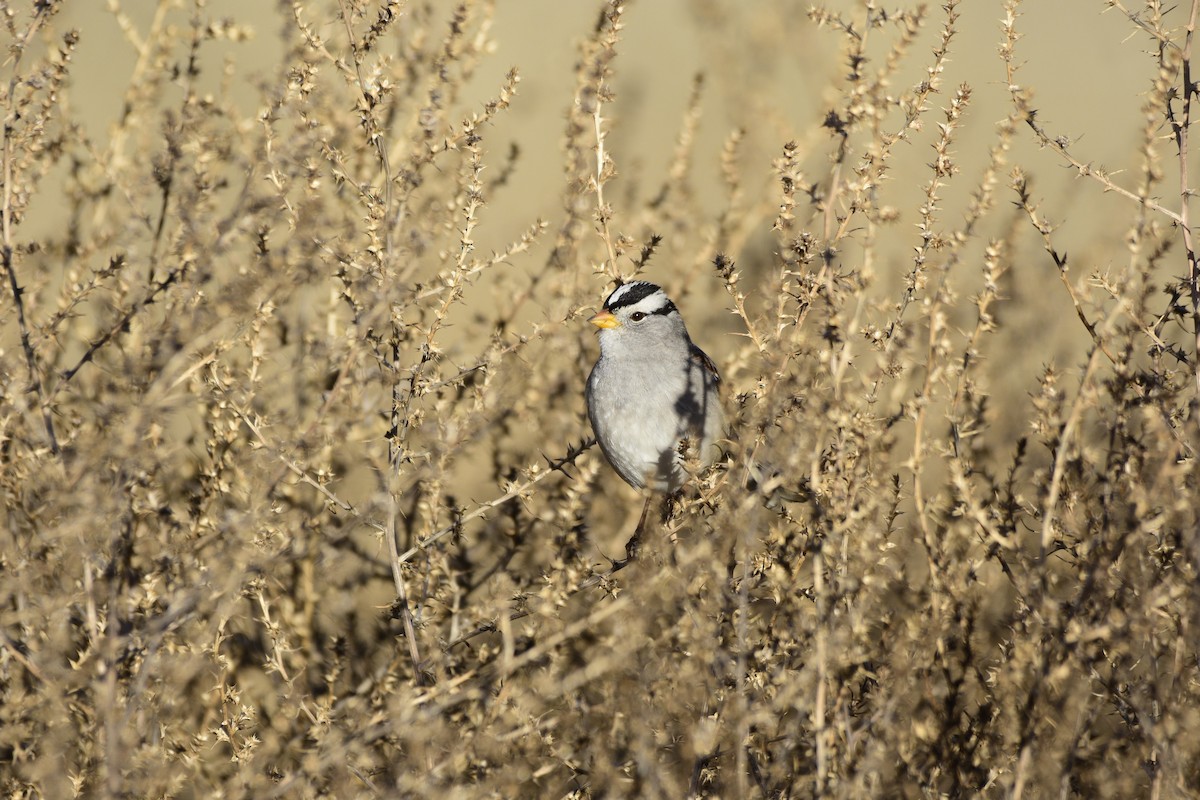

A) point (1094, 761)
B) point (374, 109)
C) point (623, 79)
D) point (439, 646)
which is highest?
point (623, 79)

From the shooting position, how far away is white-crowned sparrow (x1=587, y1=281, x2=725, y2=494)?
13.2ft

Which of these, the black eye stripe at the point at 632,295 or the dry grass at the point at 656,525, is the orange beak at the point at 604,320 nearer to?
the black eye stripe at the point at 632,295

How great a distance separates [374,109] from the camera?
2.65m

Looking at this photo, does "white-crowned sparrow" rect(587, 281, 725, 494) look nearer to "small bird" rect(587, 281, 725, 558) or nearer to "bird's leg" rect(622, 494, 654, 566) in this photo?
"small bird" rect(587, 281, 725, 558)

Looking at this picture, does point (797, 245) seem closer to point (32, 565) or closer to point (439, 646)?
point (439, 646)

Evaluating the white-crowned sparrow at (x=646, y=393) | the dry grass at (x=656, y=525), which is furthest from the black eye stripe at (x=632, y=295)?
the dry grass at (x=656, y=525)

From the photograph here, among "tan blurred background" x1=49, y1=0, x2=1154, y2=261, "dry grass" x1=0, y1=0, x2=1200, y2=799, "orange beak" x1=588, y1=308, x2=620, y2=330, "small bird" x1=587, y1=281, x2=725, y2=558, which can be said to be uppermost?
"tan blurred background" x1=49, y1=0, x2=1154, y2=261

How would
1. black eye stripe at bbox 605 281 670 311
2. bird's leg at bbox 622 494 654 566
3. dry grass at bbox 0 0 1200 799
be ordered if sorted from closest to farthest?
dry grass at bbox 0 0 1200 799 → bird's leg at bbox 622 494 654 566 → black eye stripe at bbox 605 281 670 311

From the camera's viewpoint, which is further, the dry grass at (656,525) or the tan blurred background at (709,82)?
the tan blurred background at (709,82)

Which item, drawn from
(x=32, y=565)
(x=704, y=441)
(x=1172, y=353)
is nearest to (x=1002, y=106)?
(x=704, y=441)

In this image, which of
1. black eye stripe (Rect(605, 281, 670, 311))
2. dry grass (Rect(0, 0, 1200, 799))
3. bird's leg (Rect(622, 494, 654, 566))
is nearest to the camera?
dry grass (Rect(0, 0, 1200, 799))

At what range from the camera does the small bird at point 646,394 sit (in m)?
4.03

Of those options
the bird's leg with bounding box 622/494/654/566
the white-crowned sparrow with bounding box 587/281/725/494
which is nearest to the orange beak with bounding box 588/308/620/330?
the white-crowned sparrow with bounding box 587/281/725/494

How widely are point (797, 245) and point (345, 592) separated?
8.42 ft
